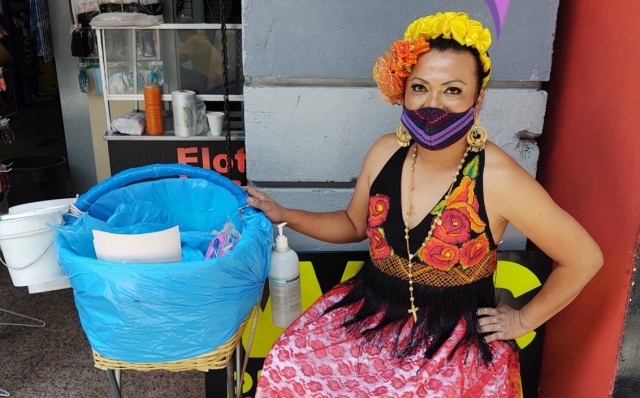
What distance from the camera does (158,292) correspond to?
136cm

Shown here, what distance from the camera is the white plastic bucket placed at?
1.72 metres

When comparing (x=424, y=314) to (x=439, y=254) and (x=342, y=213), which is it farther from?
(x=342, y=213)

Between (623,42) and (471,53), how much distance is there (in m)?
0.58

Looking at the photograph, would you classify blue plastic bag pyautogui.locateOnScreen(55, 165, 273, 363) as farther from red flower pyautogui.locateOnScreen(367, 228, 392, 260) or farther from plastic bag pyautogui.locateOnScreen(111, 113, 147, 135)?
plastic bag pyautogui.locateOnScreen(111, 113, 147, 135)

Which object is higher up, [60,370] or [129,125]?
[129,125]

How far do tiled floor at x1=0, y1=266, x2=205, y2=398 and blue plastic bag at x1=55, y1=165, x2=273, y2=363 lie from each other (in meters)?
1.15

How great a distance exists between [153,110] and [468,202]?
6.55 feet

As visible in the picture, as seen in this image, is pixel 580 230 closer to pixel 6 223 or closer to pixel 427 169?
pixel 427 169

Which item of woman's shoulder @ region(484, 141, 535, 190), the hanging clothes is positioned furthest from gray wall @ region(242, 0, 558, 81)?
the hanging clothes

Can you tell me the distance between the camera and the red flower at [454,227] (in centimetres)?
169

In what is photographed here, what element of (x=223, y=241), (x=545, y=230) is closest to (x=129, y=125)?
(x=223, y=241)

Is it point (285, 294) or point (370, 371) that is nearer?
point (370, 371)

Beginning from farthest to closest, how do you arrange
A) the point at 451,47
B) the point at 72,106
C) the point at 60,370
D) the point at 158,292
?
the point at 72,106, the point at 60,370, the point at 451,47, the point at 158,292

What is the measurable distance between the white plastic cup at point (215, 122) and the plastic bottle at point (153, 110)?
0.31 metres
